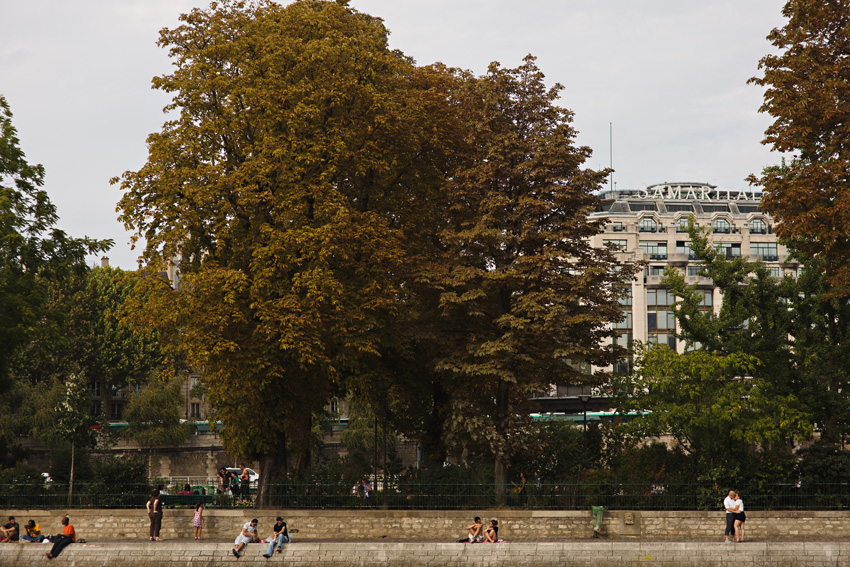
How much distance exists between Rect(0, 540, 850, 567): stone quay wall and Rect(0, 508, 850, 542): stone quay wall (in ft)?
A: 7.30

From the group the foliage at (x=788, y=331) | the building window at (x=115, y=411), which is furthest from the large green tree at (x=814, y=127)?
the building window at (x=115, y=411)

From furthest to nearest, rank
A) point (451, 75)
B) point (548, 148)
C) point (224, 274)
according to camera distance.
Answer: point (451, 75) < point (548, 148) < point (224, 274)

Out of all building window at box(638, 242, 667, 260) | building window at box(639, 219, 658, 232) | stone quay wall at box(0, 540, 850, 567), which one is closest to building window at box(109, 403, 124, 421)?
building window at box(638, 242, 667, 260)

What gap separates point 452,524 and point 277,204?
11.9 metres

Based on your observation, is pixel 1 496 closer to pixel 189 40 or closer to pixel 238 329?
pixel 238 329

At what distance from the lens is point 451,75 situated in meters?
35.0

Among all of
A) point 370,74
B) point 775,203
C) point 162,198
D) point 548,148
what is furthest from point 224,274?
point 775,203

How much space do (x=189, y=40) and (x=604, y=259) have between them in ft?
55.7

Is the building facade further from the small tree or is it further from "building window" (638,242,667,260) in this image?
the small tree

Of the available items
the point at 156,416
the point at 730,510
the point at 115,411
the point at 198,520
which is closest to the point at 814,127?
the point at 730,510

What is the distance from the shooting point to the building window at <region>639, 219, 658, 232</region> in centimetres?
9200

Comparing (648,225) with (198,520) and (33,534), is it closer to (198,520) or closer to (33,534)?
(198,520)

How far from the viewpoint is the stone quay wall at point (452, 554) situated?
2444 cm

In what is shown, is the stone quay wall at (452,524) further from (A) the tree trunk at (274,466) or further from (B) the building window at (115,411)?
(B) the building window at (115,411)
